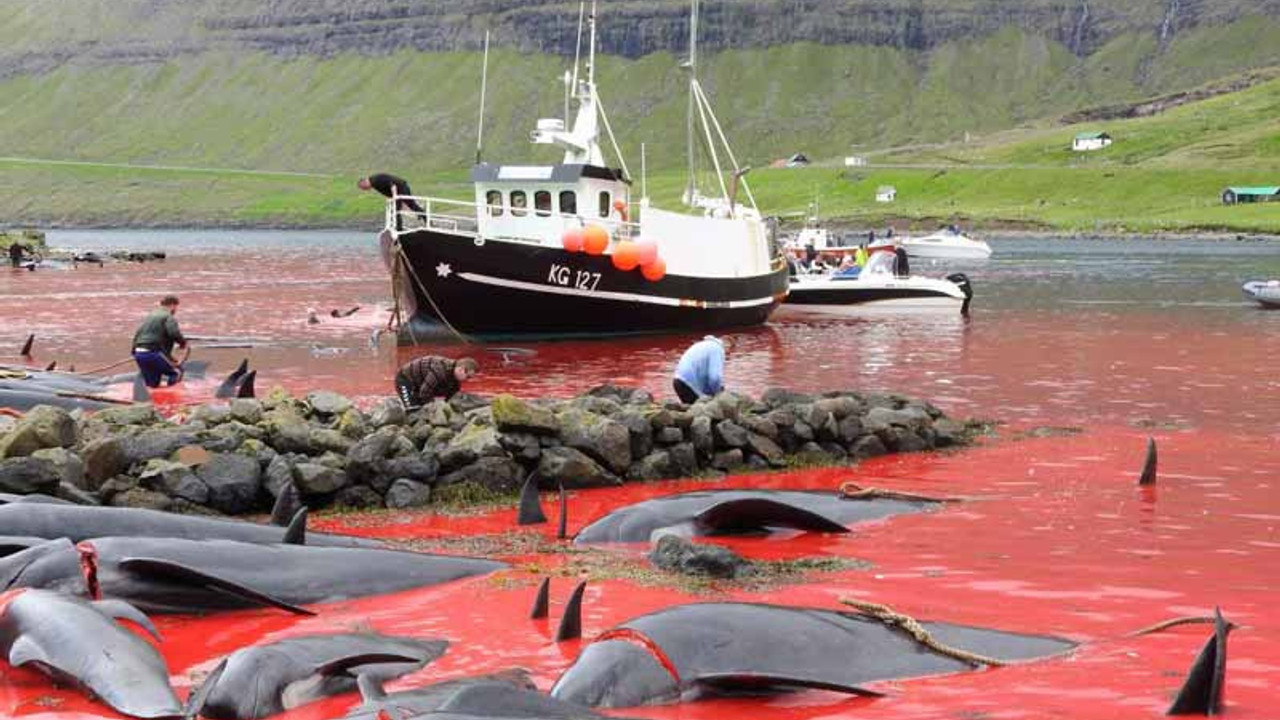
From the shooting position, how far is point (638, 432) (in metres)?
17.3

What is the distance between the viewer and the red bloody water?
30.4 feet

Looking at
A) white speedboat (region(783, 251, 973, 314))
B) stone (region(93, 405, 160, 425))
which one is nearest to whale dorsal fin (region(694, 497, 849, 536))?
stone (region(93, 405, 160, 425))

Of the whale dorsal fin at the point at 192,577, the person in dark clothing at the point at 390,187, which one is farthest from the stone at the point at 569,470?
the person in dark clothing at the point at 390,187

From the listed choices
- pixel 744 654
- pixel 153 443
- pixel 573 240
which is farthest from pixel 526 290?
pixel 744 654

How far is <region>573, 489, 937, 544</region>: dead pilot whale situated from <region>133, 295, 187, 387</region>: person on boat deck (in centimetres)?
1407

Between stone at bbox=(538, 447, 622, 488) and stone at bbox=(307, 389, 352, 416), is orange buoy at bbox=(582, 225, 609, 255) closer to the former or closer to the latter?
stone at bbox=(307, 389, 352, 416)

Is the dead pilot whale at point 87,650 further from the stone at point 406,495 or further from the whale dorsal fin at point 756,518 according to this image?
the stone at point 406,495

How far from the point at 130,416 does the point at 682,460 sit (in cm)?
596

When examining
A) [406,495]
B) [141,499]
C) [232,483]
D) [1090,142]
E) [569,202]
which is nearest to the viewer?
[141,499]

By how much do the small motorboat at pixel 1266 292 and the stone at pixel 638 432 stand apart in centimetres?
3497

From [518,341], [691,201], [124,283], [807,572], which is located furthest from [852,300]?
[807,572]

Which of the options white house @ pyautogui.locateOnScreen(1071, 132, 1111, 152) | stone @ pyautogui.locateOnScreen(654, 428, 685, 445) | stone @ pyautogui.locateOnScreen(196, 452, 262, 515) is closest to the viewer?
stone @ pyautogui.locateOnScreen(196, 452, 262, 515)

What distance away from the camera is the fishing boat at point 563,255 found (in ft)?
118

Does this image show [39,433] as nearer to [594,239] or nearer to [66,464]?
[66,464]
